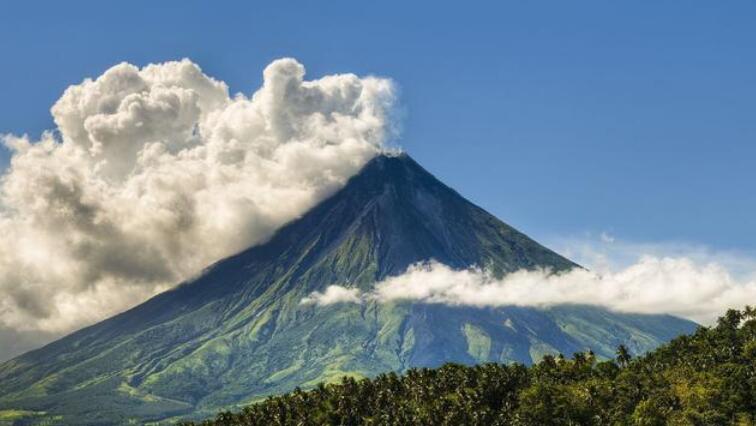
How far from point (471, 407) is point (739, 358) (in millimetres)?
48029

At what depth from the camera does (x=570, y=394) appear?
467ft

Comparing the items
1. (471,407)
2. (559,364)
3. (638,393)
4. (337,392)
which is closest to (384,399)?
(337,392)

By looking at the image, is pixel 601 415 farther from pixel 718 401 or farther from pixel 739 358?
pixel 739 358

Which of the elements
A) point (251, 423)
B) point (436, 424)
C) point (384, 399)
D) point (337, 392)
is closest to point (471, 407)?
point (436, 424)

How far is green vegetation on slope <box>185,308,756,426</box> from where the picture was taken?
130 metres

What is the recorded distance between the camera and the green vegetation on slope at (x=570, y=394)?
13038cm

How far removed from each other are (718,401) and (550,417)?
25696 millimetres

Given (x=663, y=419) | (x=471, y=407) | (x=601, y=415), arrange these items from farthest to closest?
(x=471, y=407)
(x=601, y=415)
(x=663, y=419)

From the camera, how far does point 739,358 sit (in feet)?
490

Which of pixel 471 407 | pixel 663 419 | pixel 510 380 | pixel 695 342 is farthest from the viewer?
pixel 695 342

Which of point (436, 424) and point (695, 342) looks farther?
point (695, 342)

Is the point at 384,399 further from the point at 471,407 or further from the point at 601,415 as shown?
the point at 601,415

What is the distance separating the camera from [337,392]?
16712cm

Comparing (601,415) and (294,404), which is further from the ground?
(294,404)
